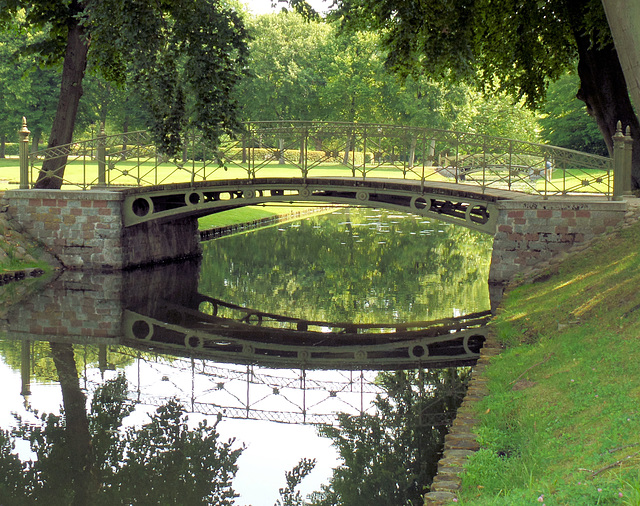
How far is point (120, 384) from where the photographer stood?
11.6m

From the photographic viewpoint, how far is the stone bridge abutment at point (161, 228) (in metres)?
18.4

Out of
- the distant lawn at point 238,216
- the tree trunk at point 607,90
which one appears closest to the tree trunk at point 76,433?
the tree trunk at point 607,90

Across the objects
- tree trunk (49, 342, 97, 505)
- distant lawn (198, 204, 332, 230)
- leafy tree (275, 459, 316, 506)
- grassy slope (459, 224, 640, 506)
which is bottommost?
distant lawn (198, 204, 332, 230)

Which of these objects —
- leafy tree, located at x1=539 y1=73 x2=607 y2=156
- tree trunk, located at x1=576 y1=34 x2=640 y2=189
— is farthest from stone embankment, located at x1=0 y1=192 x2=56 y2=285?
leafy tree, located at x1=539 y1=73 x2=607 y2=156

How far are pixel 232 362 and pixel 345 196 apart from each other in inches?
348

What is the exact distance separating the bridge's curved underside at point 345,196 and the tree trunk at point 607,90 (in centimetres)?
296

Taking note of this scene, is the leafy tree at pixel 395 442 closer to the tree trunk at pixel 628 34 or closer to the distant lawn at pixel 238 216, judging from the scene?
the tree trunk at pixel 628 34

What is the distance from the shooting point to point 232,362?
43.4 ft

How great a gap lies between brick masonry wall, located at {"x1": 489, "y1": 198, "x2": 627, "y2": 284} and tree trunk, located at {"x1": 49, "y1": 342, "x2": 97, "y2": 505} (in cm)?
972

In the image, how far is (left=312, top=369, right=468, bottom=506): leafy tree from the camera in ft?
26.0

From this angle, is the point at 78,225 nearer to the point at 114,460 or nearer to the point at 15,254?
the point at 15,254

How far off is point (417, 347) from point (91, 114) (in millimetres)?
42084

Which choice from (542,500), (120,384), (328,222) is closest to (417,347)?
(120,384)

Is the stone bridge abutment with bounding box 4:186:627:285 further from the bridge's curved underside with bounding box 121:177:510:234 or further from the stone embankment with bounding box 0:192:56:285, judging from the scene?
the stone embankment with bounding box 0:192:56:285
